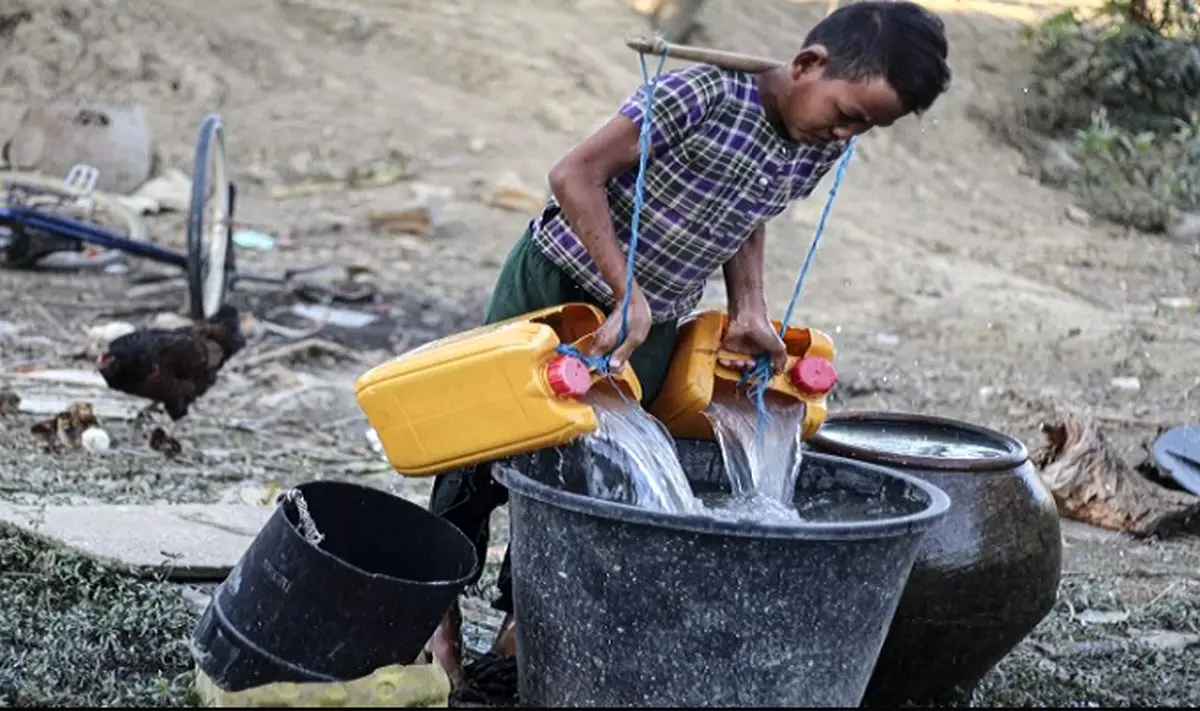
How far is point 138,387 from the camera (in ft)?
19.5

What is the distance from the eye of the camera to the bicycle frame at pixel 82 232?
26.6 ft

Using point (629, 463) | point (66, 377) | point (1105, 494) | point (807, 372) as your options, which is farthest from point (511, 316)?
point (66, 377)

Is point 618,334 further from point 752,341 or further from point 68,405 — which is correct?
point 68,405

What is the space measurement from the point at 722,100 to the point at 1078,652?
6.27 ft

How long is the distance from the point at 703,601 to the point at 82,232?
6342 mm

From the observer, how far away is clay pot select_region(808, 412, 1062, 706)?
3191 millimetres

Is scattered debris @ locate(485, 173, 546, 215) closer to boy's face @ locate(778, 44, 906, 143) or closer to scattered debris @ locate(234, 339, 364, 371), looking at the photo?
scattered debris @ locate(234, 339, 364, 371)

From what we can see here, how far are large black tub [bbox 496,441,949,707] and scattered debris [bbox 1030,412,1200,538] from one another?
266 centimetres

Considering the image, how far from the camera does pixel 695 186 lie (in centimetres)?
304

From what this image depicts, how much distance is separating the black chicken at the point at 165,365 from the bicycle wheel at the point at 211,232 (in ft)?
4.91

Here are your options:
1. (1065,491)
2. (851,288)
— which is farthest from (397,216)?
(1065,491)

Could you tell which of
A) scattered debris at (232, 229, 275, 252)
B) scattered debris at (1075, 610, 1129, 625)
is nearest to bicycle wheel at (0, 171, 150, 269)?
scattered debris at (232, 229, 275, 252)

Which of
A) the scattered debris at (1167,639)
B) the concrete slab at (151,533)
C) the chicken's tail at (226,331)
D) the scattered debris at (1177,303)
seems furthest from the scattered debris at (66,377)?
the scattered debris at (1177,303)

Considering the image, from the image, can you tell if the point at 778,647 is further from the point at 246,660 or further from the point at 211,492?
the point at 211,492
